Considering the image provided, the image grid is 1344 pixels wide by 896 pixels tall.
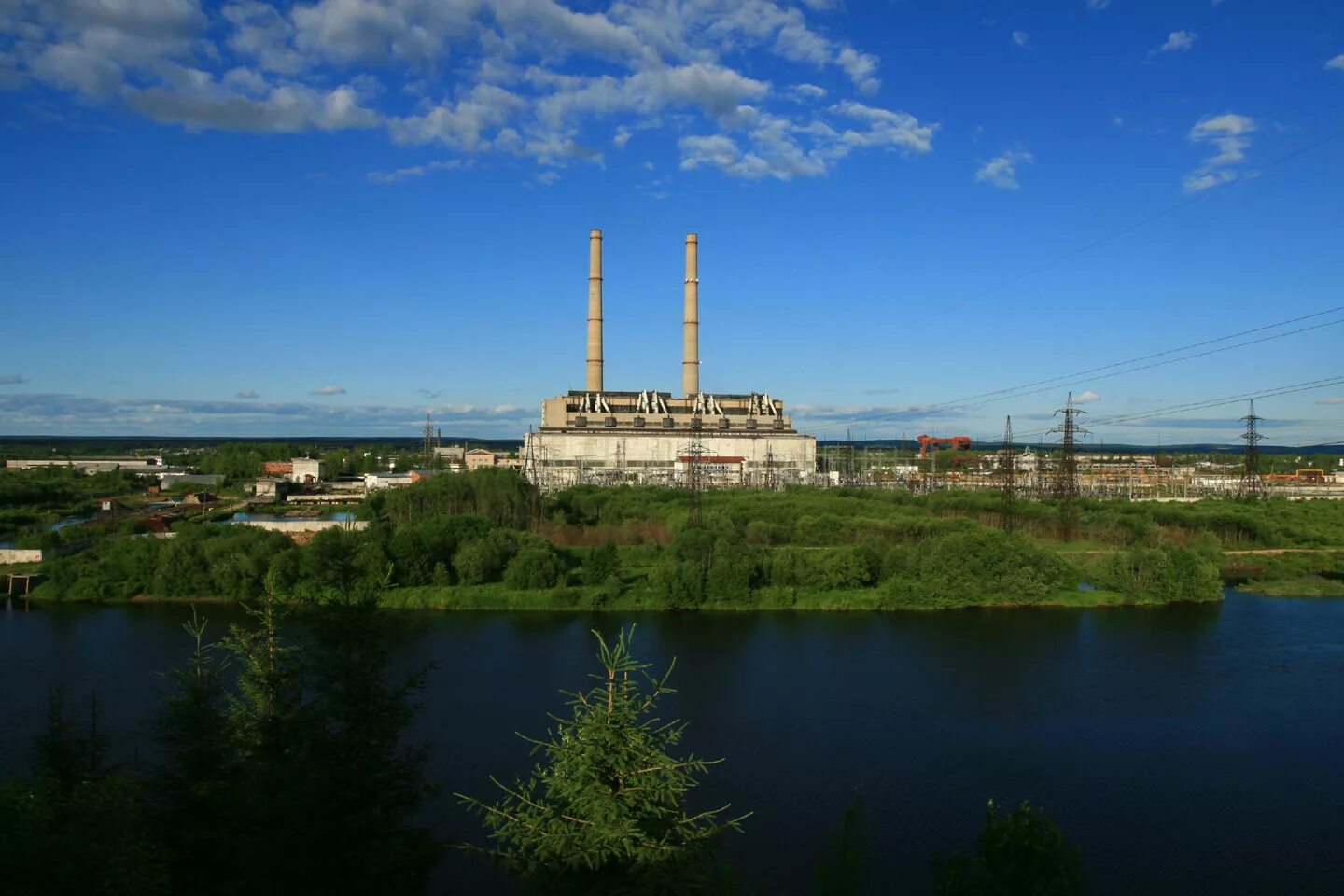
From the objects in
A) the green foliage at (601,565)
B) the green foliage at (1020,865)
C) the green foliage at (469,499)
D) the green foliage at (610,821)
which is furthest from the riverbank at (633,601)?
the green foliage at (610,821)

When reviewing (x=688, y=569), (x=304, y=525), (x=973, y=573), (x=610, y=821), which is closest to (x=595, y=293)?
(x=304, y=525)

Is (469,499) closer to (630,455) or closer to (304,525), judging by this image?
(304,525)

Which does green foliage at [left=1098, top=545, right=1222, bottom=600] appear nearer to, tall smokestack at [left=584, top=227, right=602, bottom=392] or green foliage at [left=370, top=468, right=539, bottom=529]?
green foliage at [left=370, top=468, right=539, bottom=529]

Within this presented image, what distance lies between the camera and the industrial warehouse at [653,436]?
18.7 meters

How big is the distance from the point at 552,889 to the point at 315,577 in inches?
284

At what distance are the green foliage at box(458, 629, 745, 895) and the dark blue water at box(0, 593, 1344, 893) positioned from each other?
6.54ft

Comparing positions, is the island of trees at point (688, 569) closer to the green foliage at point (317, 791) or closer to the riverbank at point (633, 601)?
the riverbank at point (633, 601)

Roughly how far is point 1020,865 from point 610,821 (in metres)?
1.49

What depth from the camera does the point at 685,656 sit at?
689 centimetres

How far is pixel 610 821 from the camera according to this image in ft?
5.94

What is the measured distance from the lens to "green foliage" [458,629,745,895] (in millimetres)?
1799

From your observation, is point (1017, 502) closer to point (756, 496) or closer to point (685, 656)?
point (756, 496)

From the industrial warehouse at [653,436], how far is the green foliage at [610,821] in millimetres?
15844

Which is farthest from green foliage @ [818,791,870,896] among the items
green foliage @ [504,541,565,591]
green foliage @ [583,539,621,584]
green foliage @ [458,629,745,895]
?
green foliage @ [504,541,565,591]
